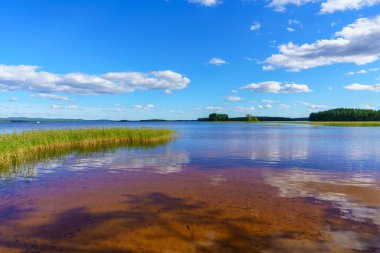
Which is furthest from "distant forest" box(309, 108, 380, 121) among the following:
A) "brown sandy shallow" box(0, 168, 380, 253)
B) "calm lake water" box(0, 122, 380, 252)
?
"brown sandy shallow" box(0, 168, 380, 253)

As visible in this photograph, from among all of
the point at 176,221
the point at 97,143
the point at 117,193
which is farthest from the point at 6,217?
the point at 97,143

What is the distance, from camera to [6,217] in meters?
9.73

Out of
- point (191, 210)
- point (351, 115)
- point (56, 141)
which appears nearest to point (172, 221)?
point (191, 210)

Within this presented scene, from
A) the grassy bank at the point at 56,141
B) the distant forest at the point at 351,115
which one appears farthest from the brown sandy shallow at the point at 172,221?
the distant forest at the point at 351,115

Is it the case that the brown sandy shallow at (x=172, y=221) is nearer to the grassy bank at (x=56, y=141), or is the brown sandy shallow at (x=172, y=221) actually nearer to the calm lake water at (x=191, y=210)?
the calm lake water at (x=191, y=210)

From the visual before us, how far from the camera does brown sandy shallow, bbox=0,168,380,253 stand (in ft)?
24.5

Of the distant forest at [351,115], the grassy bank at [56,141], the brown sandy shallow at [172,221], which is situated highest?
the distant forest at [351,115]

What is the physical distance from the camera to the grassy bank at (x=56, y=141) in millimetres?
22734

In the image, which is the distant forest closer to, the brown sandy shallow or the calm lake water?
the calm lake water

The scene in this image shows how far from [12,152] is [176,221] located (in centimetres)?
1922

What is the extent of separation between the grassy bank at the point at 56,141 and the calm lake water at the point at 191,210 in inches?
178

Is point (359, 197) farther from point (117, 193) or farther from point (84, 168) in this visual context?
point (84, 168)

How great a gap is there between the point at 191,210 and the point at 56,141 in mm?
26185

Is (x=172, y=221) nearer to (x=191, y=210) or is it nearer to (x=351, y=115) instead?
(x=191, y=210)
